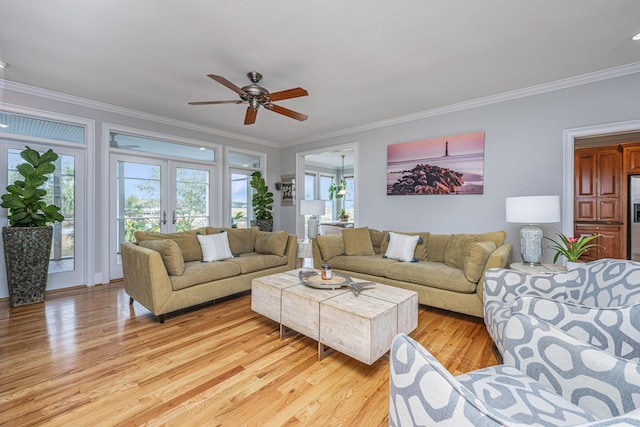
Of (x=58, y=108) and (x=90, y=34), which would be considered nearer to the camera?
(x=90, y=34)

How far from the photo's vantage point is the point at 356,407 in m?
1.60

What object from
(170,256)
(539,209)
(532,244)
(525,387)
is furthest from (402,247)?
(170,256)

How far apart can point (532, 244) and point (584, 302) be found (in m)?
1.19

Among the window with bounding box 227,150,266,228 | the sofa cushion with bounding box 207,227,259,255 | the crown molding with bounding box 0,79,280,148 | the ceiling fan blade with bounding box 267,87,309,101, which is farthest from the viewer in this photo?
the window with bounding box 227,150,266,228

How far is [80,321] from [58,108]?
2803 mm

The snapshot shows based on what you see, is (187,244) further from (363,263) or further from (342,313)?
(342,313)

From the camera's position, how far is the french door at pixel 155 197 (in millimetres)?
4273

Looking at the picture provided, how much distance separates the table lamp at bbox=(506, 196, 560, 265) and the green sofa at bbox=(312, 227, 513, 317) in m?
0.19

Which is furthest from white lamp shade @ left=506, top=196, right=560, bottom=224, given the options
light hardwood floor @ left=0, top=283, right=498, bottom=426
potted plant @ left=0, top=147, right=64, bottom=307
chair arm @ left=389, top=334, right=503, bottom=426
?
potted plant @ left=0, top=147, right=64, bottom=307

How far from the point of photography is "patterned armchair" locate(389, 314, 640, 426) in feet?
1.98

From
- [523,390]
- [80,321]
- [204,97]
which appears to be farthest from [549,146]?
[80,321]

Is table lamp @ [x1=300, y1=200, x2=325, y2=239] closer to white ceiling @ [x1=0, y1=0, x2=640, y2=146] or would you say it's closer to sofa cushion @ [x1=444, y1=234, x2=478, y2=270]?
white ceiling @ [x1=0, y1=0, x2=640, y2=146]

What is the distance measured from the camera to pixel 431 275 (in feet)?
9.93

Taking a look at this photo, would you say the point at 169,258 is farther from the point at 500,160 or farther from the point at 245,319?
the point at 500,160
